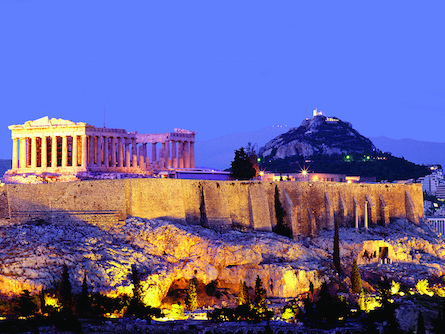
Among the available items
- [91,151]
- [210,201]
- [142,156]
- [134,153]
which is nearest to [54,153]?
[91,151]

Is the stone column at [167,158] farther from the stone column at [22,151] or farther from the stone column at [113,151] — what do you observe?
the stone column at [22,151]

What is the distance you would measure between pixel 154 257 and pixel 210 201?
10202 mm

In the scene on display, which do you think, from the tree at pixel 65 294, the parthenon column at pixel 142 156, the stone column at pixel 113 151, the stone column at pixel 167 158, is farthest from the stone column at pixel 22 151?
the tree at pixel 65 294

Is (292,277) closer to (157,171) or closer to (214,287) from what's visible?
(214,287)

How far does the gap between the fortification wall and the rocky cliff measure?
1981 inches

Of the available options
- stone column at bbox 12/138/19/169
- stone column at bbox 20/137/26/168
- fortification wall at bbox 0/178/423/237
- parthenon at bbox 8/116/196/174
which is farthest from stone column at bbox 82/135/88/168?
fortification wall at bbox 0/178/423/237

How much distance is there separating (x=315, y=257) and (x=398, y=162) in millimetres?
68394

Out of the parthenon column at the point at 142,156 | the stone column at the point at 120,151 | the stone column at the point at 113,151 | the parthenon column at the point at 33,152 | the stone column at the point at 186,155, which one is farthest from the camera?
the stone column at the point at 186,155

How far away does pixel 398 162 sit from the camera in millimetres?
127812

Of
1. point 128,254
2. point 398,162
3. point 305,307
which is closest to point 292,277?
point 305,307

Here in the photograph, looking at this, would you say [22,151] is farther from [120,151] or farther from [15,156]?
[120,151]

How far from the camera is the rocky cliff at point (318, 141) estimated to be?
133m

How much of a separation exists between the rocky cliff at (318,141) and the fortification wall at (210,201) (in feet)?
165

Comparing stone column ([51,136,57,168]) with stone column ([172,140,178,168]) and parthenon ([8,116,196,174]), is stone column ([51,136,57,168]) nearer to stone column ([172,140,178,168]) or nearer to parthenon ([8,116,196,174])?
parthenon ([8,116,196,174])
